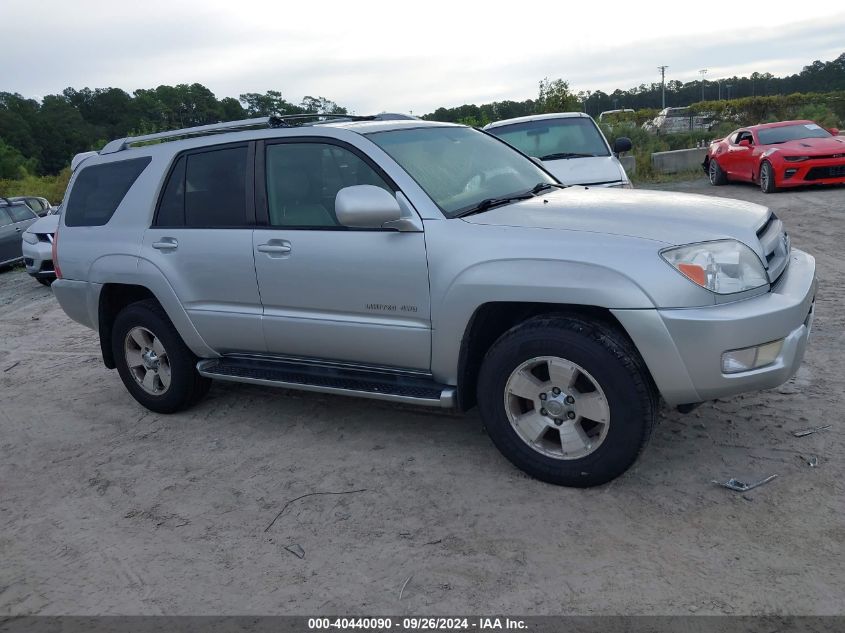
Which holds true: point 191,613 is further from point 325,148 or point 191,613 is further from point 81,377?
point 81,377

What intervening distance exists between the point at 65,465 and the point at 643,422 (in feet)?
11.0

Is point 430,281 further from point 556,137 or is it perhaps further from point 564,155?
point 556,137

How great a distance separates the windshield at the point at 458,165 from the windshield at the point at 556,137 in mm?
4793

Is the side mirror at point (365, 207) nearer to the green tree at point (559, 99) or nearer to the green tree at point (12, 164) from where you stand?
the green tree at point (559, 99)

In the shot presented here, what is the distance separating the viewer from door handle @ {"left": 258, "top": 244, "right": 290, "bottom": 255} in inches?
168

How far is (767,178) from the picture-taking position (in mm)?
13492

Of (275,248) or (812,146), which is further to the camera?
(812,146)

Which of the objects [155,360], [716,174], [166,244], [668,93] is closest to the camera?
[166,244]

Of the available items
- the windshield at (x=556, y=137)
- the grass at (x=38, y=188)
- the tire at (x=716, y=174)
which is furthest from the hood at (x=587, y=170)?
the grass at (x=38, y=188)

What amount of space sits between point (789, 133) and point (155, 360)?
506 inches

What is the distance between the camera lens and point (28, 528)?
149 inches

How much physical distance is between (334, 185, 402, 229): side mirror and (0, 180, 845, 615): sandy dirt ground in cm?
132

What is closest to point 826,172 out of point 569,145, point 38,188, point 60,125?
point 569,145

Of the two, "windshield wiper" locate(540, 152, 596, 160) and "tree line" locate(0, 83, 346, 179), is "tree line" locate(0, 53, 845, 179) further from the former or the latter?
"windshield wiper" locate(540, 152, 596, 160)
